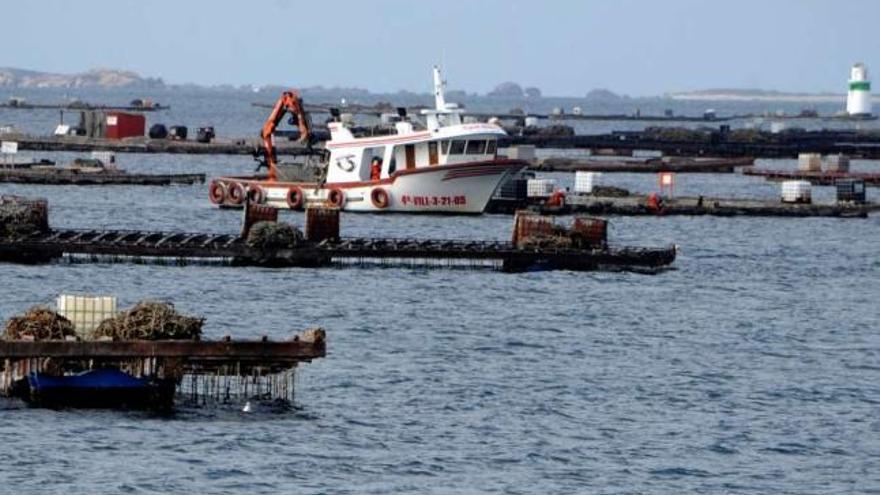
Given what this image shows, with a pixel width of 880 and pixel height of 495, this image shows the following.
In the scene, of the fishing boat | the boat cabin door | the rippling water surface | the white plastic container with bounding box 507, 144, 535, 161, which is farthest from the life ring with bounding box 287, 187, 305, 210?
the white plastic container with bounding box 507, 144, 535, 161

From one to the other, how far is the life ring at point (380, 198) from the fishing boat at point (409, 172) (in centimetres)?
4

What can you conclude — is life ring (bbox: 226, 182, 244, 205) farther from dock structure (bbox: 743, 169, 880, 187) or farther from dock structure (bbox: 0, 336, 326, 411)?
dock structure (bbox: 0, 336, 326, 411)

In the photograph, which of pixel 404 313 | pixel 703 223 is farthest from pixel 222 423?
pixel 703 223

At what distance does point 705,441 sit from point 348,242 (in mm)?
30492

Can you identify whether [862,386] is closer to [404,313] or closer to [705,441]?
[705,441]

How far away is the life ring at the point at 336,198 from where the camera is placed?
93625mm

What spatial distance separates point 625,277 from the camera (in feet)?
237

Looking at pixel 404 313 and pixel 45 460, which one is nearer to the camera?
pixel 45 460

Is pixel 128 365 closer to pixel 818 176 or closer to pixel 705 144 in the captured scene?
pixel 818 176

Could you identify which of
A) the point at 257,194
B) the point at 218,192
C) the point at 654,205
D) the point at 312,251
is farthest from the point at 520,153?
the point at 312,251

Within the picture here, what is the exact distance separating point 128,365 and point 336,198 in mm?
52268

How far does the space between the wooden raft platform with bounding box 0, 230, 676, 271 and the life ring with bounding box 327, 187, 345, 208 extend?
21.3 m

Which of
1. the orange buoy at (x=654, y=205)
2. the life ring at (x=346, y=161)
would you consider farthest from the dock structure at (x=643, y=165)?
the life ring at (x=346, y=161)

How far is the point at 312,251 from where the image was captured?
69.6 m
